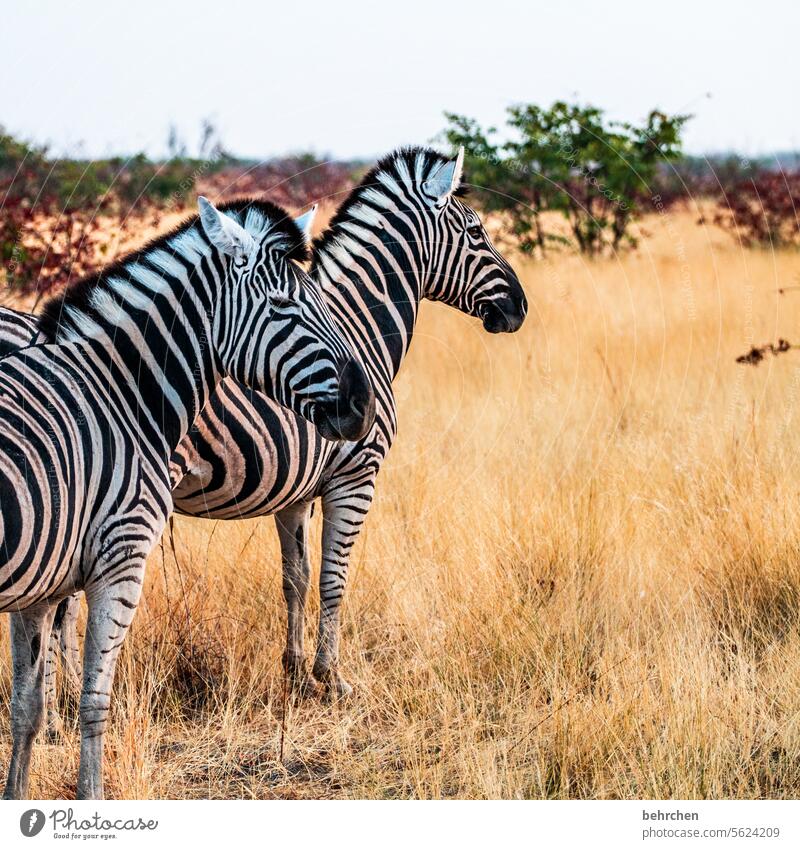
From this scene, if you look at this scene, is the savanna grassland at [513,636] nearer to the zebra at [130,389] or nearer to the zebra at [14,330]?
the zebra at [130,389]

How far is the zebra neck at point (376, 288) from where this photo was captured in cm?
585

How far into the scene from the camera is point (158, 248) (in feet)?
14.5

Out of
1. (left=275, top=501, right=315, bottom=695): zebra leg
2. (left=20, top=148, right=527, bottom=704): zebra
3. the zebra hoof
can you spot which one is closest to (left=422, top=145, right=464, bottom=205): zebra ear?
(left=20, top=148, right=527, bottom=704): zebra

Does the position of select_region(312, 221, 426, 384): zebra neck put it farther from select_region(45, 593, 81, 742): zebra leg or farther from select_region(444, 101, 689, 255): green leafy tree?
select_region(444, 101, 689, 255): green leafy tree

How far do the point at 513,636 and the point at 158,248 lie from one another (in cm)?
287

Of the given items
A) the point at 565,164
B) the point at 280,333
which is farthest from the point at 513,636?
the point at 565,164

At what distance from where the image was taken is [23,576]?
3.84 meters

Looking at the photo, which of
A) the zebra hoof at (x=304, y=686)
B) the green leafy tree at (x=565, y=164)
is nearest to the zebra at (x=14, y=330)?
the zebra hoof at (x=304, y=686)

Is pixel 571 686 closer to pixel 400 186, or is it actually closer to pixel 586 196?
pixel 400 186

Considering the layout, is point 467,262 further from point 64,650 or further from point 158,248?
point 64,650

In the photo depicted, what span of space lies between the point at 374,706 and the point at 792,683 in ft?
7.17

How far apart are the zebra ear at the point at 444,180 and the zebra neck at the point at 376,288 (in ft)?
0.90

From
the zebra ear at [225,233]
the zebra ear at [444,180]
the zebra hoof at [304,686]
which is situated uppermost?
the zebra ear at [444,180]
